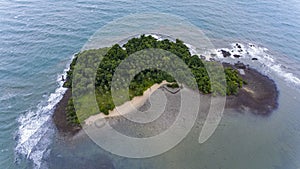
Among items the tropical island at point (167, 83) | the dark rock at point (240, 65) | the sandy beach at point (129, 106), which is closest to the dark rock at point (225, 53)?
the dark rock at point (240, 65)

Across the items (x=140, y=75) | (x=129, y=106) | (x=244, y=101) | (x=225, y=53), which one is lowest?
(x=129, y=106)

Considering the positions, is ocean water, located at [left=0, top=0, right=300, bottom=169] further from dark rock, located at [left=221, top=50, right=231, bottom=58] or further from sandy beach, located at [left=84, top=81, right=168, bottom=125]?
sandy beach, located at [left=84, top=81, right=168, bottom=125]

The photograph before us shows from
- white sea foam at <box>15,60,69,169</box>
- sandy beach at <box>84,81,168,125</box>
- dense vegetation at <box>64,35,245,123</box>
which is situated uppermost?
dense vegetation at <box>64,35,245,123</box>

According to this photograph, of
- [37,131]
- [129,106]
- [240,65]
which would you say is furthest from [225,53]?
[37,131]

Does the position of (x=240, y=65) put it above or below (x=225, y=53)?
below

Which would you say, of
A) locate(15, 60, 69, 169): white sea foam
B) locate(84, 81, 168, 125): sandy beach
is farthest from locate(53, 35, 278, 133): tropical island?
locate(15, 60, 69, 169): white sea foam

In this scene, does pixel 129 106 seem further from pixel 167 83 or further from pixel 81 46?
pixel 81 46
